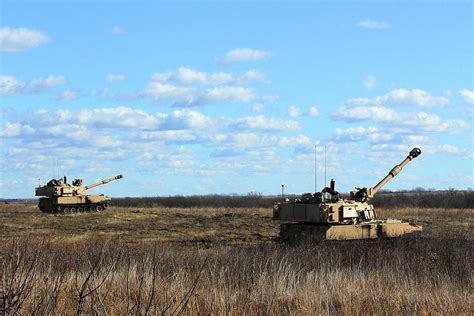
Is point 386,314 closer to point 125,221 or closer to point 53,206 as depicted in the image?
point 125,221

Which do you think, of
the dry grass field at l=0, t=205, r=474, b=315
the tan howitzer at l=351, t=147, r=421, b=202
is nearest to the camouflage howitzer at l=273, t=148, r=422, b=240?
the tan howitzer at l=351, t=147, r=421, b=202

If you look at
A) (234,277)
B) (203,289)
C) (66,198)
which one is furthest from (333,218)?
(66,198)

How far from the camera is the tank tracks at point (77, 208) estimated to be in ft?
137

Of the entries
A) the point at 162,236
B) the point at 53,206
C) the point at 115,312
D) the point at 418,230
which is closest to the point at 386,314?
the point at 115,312

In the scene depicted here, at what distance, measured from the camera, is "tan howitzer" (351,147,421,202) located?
814 inches

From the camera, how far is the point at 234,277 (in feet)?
32.7

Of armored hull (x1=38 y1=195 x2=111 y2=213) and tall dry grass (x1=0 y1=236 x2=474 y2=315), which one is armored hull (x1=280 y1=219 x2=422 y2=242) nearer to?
tall dry grass (x1=0 y1=236 x2=474 y2=315)

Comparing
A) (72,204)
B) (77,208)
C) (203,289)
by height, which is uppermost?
(72,204)

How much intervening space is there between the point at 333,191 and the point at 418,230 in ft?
10.6

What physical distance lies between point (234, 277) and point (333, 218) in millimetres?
9381

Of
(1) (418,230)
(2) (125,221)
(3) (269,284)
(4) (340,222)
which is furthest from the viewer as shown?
(2) (125,221)

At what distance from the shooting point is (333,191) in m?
19.9

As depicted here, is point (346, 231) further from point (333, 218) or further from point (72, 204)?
point (72, 204)

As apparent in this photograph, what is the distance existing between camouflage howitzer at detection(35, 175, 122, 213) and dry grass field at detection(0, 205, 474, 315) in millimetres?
15581
